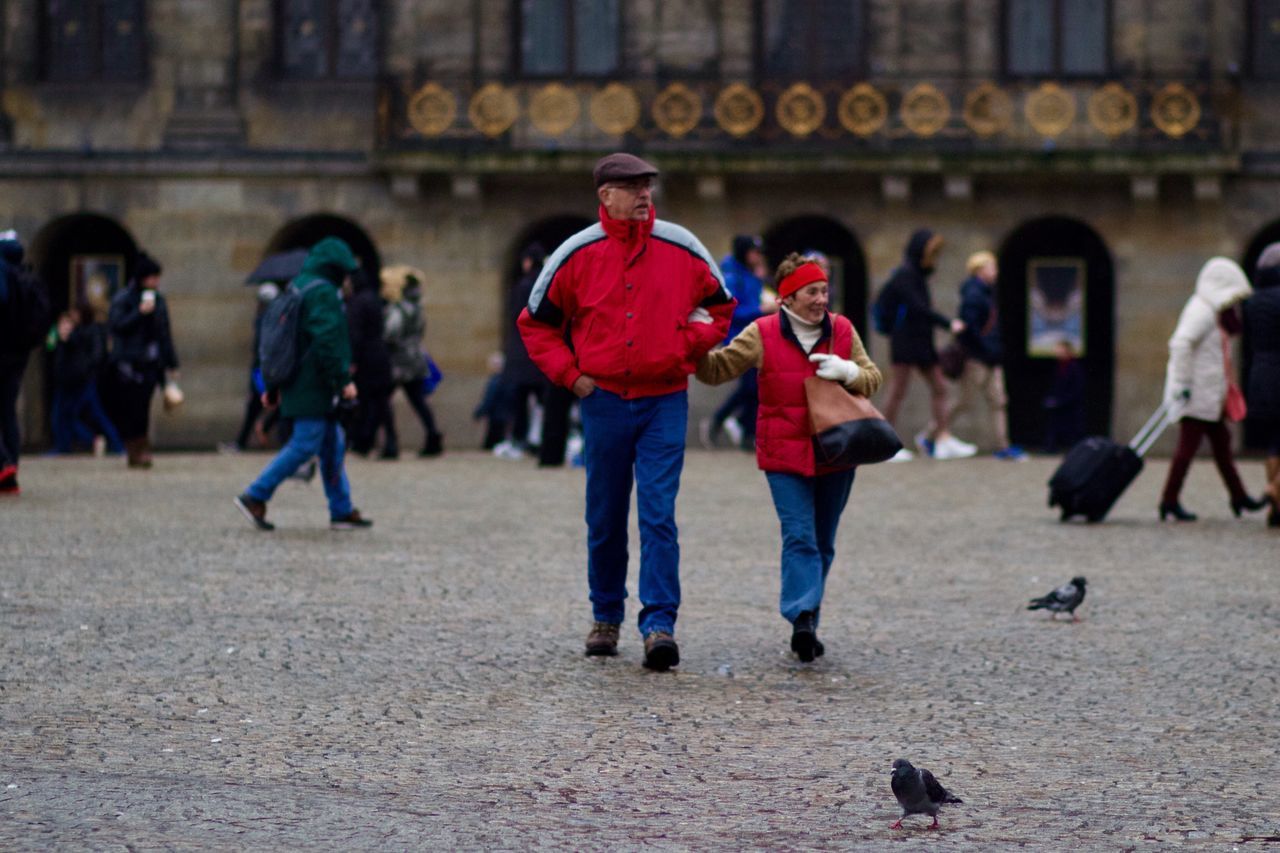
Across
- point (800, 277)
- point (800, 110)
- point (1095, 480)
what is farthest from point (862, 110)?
point (800, 277)

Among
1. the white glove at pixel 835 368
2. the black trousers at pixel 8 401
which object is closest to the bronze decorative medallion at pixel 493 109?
the black trousers at pixel 8 401

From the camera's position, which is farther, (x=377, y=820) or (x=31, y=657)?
(x=31, y=657)

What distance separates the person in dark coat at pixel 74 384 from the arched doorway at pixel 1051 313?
1099 cm

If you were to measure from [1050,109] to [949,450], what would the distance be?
6.78 m

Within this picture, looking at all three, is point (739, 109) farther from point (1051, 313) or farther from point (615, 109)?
point (1051, 313)

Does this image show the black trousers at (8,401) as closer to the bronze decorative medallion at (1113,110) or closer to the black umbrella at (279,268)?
the black umbrella at (279,268)

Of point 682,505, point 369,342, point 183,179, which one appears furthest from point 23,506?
point 183,179

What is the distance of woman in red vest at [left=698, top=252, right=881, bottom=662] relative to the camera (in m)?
8.82

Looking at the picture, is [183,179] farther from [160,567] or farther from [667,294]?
[667,294]

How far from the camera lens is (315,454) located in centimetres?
1404

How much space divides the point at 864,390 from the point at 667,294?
0.82 m

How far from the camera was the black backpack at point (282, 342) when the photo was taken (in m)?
13.8

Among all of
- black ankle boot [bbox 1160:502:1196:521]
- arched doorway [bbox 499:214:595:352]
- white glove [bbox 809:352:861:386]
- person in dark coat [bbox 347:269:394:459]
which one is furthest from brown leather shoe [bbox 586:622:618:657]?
arched doorway [bbox 499:214:595:352]

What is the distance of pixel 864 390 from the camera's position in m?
8.91
